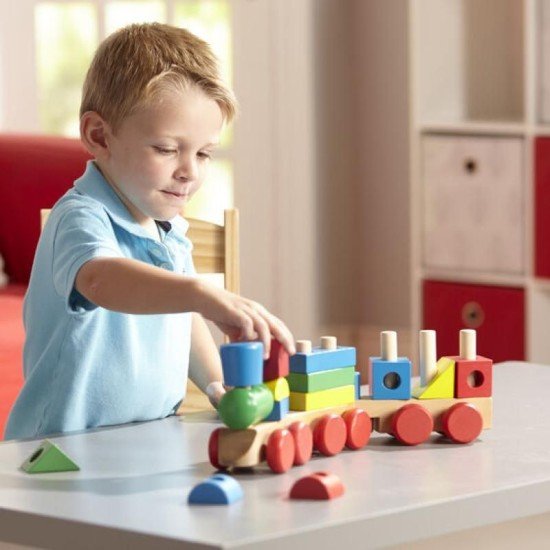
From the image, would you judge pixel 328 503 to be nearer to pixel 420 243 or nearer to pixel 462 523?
pixel 462 523

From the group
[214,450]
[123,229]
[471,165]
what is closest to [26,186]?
[471,165]

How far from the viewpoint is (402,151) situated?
4035 mm

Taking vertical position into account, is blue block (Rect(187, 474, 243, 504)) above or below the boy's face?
below

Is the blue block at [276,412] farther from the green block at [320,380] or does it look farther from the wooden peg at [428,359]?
the wooden peg at [428,359]

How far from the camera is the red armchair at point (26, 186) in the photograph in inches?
126

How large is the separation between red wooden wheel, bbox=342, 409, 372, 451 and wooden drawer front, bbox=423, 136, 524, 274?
84.9 inches

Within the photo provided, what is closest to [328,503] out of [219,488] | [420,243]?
[219,488]

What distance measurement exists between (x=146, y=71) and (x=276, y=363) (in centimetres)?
39

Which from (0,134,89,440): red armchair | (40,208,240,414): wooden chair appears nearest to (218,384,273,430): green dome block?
(40,208,240,414): wooden chair

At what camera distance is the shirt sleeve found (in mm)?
1388

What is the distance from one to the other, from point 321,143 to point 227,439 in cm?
289

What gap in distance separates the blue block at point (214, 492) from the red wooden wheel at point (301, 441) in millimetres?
126

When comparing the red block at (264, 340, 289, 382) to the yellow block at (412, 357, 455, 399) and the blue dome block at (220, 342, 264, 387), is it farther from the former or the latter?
the yellow block at (412, 357, 455, 399)

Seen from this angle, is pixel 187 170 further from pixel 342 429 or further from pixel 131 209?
pixel 342 429
